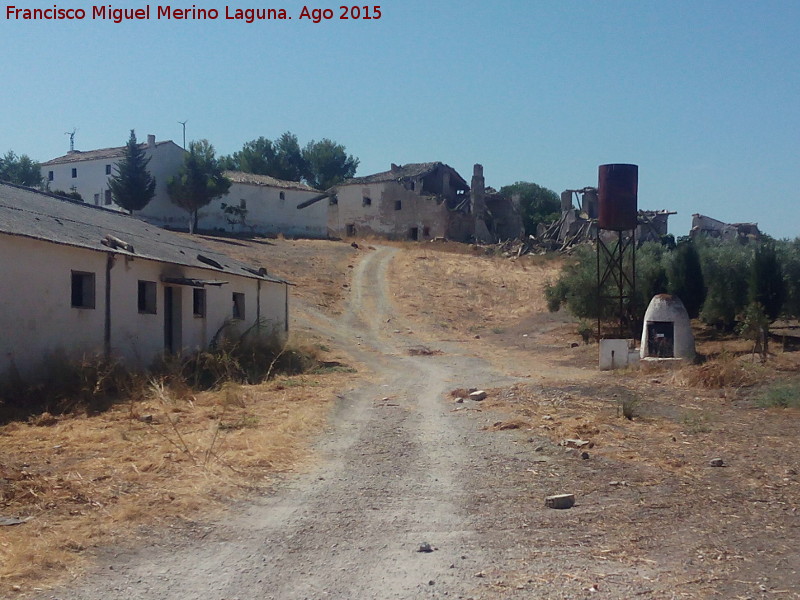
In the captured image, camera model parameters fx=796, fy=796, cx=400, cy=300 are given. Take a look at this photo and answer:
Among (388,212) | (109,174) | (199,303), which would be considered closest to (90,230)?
(199,303)

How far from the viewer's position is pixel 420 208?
210 ft

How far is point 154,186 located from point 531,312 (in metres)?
27.8

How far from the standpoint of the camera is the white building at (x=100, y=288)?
15.2m

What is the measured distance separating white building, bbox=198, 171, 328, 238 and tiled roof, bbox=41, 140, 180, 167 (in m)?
5.95

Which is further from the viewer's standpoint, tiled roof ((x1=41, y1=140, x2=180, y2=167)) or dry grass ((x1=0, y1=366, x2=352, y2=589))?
tiled roof ((x1=41, y1=140, x2=180, y2=167))

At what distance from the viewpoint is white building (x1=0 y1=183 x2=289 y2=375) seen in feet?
50.0

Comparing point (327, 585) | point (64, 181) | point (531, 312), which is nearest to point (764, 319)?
point (531, 312)

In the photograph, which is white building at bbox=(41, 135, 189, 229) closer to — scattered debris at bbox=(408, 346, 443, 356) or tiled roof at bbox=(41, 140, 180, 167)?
tiled roof at bbox=(41, 140, 180, 167)

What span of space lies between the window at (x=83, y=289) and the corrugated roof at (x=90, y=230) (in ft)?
2.37

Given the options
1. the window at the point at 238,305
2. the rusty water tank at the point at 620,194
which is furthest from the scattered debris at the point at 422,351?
the rusty water tank at the point at 620,194

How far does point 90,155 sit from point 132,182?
10455 mm

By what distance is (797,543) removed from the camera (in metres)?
6.70

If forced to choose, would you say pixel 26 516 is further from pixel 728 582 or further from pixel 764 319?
pixel 764 319

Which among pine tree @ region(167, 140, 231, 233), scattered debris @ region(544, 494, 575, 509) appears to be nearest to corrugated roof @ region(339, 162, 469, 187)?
pine tree @ region(167, 140, 231, 233)
